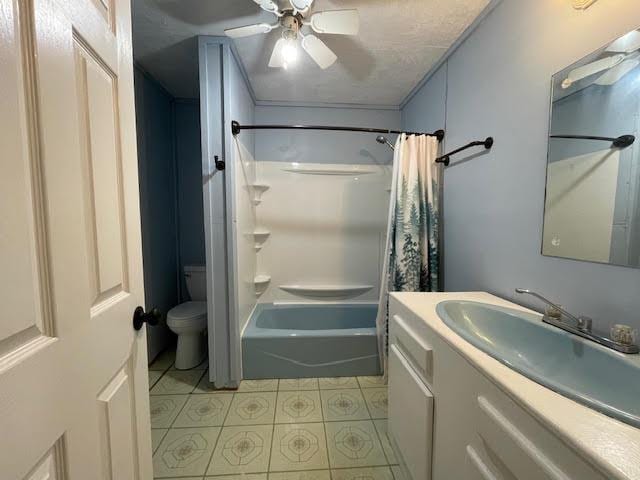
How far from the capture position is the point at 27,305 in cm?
42

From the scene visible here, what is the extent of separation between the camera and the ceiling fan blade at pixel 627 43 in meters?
0.79

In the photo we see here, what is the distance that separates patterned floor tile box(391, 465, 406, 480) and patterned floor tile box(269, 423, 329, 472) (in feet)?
A: 1.08

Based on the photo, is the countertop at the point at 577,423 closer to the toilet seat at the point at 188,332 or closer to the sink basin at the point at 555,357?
the sink basin at the point at 555,357

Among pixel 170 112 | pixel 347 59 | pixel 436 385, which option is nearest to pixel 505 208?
pixel 436 385

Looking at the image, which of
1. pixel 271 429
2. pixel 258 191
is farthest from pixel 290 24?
pixel 271 429

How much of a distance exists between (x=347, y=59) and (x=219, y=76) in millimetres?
899

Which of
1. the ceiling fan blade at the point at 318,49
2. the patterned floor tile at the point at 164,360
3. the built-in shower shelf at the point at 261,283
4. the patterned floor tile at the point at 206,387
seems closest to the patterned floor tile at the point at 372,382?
the patterned floor tile at the point at 206,387

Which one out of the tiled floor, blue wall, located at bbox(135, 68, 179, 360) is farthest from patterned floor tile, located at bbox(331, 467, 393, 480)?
blue wall, located at bbox(135, 68, 179, 360)

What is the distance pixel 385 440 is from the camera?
1.44m

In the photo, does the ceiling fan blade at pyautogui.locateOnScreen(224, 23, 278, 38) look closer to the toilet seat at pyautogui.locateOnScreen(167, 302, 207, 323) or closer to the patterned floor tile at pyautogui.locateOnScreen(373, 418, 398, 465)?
A: the toilet seat at pyautogui.locateOnScreen(167, 302, 207, 323)

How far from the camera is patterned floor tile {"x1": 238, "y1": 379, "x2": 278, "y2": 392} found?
185 cm

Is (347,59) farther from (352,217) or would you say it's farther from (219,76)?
(352,217)

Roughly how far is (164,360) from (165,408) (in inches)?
24.6

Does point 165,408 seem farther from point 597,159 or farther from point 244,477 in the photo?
point 597,159
